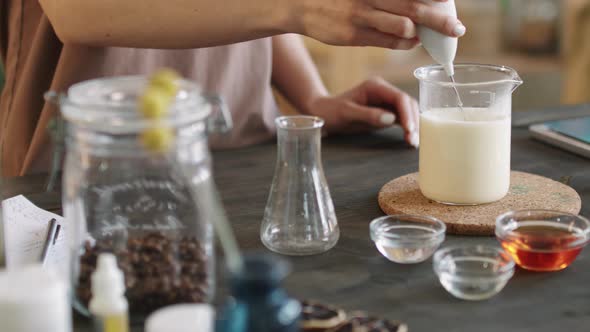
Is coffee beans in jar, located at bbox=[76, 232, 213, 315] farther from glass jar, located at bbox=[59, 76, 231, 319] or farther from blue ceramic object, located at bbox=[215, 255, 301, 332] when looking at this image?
blue ceramic object, located at bbox=[215, 255, 301, 332]

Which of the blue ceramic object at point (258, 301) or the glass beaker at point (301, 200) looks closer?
the blue ceramic object at point (258, 301)

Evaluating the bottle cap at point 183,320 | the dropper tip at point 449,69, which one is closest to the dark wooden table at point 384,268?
the bottle cap at point 183,320

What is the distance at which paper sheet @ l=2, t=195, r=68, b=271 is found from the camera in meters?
0.97

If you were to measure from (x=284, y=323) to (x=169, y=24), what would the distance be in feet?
2.23

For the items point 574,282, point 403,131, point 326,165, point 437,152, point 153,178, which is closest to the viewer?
point 153,178

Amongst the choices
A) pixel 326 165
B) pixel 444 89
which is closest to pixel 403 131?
pixel 326 165

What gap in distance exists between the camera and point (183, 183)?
79cm

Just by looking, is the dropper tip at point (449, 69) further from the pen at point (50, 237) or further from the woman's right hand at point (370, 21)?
the pen at point (50, 237)

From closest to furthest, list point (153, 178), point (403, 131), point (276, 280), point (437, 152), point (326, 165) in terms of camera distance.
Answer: point (276, 280)
point (153, 178)
point (437, 152)
point (326, 165)
point (403, 131)

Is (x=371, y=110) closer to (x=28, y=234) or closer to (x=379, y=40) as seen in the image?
(x=379, y=40)

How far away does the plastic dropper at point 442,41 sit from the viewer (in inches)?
42.9

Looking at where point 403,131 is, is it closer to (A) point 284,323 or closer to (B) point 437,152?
(B) point 437,152

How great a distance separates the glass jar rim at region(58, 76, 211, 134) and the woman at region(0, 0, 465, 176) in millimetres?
439

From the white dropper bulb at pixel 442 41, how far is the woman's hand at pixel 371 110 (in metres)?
0.36
